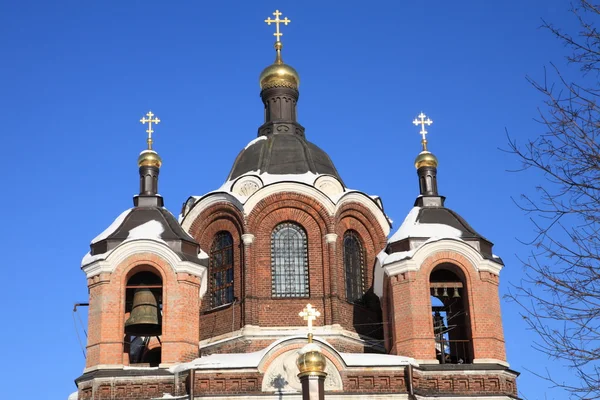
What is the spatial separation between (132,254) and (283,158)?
18.4ft

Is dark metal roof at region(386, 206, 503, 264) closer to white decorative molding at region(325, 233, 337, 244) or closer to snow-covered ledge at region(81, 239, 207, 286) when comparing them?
white decorative molding at region(325, 233, 337, 244)

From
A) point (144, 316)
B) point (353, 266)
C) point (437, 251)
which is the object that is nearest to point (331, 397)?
point (437, 251)

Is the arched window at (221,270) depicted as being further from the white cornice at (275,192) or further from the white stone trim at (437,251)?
the white stone trim at (437,251)

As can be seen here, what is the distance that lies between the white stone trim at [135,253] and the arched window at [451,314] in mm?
5283

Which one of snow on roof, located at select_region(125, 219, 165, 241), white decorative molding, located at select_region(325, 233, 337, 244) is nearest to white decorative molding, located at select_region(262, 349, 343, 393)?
snow on roof, located at select_region(125, 219, 165, 241)

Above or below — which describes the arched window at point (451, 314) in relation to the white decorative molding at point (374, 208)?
below

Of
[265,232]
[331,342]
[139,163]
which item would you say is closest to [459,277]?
[331,342]

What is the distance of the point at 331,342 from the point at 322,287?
Answer: 59.0 inches

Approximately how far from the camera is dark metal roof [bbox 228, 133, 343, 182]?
25203mm

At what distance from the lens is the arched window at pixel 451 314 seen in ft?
70.6

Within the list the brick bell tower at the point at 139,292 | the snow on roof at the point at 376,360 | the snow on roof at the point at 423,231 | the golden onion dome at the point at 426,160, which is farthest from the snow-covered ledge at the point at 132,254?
the golden onion dome at the point at 426,160

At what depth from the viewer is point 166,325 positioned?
20688 mm

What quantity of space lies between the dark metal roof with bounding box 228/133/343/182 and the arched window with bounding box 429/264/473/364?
4.58 meters

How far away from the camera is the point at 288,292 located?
2347cm
